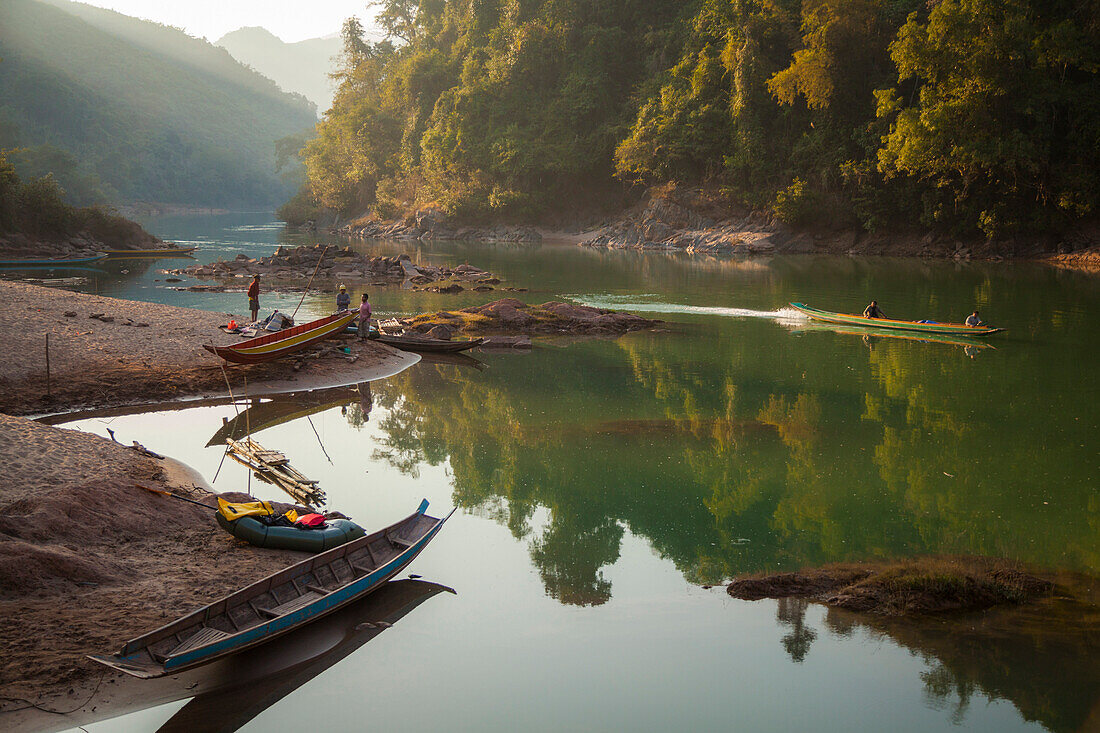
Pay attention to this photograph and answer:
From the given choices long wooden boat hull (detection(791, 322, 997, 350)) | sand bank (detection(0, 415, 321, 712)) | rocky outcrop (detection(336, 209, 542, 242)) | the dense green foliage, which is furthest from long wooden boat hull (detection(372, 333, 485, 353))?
rocky outcrop (detection(336, 209, 542, 242))

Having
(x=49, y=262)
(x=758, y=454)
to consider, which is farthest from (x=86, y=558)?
(x=49, y=262)

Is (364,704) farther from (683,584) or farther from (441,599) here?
(683,584)

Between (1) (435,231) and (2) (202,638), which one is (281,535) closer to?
(2) (202,638)

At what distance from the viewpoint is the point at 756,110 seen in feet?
195

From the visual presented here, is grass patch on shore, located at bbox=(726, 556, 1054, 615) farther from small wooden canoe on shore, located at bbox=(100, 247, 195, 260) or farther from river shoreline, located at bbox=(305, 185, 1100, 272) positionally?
small wooden canoe on shore, located at bbox=(100, 247, 195, 260)

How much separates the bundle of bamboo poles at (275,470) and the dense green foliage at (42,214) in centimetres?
4293

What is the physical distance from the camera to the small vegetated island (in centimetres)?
4312

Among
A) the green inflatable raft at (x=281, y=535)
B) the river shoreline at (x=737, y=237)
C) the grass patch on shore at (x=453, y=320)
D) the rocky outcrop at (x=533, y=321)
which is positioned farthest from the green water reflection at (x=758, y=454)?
the river shoreline at (x=737, y=237)

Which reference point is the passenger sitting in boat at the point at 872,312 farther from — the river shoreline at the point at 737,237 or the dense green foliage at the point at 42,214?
the dense green foliage at the point at 42,214

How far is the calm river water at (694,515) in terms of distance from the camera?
25.9 feet

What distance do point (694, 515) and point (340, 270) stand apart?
3727 centimetres

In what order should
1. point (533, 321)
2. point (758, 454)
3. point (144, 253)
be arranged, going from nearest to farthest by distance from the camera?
point (758, 454) → point (533, 321) → point (144, 253)

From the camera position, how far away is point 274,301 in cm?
3478

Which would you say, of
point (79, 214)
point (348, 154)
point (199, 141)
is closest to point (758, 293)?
point (79, 214)
